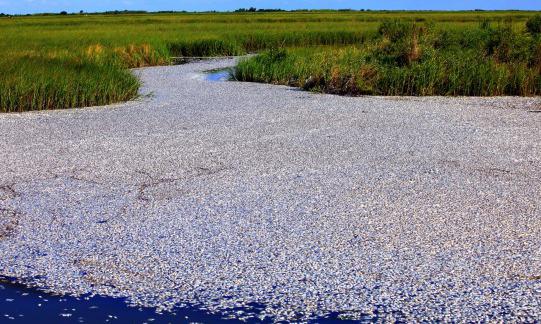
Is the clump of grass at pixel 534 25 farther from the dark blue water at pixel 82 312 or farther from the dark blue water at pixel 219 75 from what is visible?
the dark blue water at pixel 82 312

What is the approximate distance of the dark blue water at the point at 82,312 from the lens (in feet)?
13.4

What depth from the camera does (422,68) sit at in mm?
14570

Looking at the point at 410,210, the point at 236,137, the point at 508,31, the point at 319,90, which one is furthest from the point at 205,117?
the point at 508,31

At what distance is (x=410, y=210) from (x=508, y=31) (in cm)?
1343

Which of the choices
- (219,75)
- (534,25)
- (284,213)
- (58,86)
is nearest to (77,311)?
(284,213)

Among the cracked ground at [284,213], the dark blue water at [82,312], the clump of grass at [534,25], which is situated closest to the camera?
the dark blue water at [82,312]

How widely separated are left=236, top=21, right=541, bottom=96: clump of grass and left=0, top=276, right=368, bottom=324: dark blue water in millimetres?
10465

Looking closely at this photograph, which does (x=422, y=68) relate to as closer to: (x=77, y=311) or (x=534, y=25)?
(x=77, y=311)

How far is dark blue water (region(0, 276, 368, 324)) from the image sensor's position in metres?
4.07

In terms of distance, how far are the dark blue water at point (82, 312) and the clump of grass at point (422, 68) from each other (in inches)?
412

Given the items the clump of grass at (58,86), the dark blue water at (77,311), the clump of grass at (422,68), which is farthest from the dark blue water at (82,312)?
the clump of grass at (422,68)

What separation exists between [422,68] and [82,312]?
11380 mm

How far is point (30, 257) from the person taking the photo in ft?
16.5

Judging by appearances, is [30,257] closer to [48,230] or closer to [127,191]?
[48,230]
